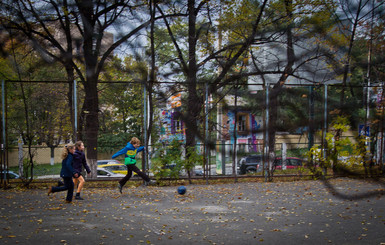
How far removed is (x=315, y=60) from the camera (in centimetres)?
167

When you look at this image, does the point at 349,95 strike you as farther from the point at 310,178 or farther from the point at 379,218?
the point at 310,178

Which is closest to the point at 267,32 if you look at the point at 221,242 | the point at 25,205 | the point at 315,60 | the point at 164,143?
the point at 315,60

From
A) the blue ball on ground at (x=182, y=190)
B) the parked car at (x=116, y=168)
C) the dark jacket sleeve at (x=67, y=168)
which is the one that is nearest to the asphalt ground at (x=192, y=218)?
the blue ball on ground at (x=182, y=190)

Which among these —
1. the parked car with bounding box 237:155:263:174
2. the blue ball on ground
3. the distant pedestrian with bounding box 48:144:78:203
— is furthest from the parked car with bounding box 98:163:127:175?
the parked car with bounding box 237:155:263:174

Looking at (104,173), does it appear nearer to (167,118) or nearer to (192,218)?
(192,218)

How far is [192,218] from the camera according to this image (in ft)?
17.3

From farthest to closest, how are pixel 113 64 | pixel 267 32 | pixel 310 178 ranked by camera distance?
pixel 310 178, pixel 113 64, pixel 267 32

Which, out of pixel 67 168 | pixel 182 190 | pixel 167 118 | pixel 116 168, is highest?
pixel 167 118

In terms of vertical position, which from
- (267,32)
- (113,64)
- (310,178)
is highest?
(113,64)

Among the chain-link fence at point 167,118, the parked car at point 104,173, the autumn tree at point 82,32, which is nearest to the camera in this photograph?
the chain-link fence at point 167,118

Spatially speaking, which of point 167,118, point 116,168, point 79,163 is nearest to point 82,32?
point 167,118

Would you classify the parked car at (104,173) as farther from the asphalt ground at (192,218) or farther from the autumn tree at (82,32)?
the asphalt ground at (192,218)

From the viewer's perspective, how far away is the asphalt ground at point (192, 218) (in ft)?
13.2

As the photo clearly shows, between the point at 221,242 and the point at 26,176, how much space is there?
637 centimetres
